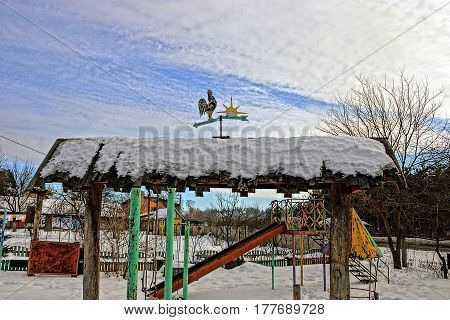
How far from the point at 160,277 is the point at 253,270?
521cm

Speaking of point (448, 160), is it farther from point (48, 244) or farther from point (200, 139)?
point (48, 244)

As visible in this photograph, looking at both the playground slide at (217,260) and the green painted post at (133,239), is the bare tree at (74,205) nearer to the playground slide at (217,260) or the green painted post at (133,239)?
the playground slide at (217,260)

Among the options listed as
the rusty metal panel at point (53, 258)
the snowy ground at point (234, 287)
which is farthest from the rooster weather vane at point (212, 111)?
the rusty metal panel at point (53, 258)

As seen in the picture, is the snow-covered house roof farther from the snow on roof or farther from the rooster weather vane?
the rooster weather vane

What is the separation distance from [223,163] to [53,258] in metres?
13.8

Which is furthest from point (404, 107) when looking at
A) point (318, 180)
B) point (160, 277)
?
point (318, 180)

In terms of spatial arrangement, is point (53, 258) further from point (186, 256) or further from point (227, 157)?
point (227, 157)

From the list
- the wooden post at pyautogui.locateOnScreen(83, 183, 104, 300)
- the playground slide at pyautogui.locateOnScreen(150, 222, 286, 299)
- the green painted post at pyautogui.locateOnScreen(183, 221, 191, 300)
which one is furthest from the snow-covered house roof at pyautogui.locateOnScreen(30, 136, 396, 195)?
the playground slide at pyautogui.locateOnScreen(150, 222, 286, 299)

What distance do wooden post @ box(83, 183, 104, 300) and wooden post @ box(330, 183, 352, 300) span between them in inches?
157

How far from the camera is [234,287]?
14305 millimetres

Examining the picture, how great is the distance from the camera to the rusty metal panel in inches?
603

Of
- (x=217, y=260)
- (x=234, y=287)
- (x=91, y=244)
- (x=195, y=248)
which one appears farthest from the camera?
(x=195, y=248)

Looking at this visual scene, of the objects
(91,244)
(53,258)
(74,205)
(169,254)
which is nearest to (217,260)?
(91,244)

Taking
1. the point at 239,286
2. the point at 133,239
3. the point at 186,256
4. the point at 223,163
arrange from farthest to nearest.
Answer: the point at 239,286
the point at 186,256
the point at 223,163
the point at 133,239
